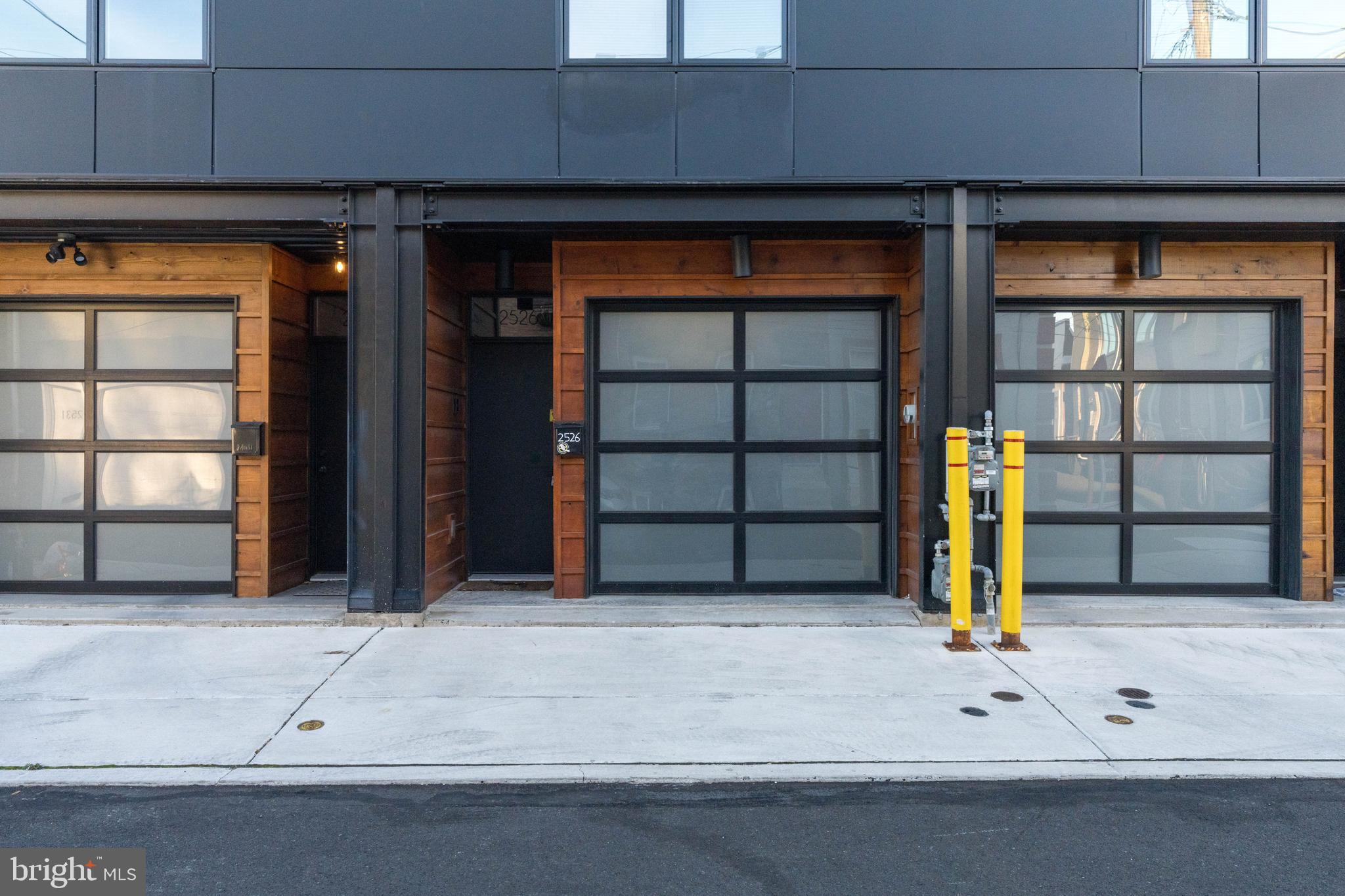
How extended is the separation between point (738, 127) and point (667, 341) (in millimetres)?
1915

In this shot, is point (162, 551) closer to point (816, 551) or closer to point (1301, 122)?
point (816, 551)

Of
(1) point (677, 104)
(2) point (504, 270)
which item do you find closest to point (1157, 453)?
(1) point (677, 104)

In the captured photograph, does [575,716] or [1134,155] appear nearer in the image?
[575,716]

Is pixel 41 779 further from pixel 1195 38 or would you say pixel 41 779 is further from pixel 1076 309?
pixel 1195 38

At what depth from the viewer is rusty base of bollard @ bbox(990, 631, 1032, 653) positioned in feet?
18.8

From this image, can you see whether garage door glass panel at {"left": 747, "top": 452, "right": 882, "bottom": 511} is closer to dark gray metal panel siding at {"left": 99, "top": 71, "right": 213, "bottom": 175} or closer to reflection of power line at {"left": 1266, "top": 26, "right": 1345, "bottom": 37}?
reflection of power line at {"left": 1266, "top": 26, "right": 1345, "bottom": 37}

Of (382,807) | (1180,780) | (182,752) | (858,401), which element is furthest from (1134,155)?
(182,752)

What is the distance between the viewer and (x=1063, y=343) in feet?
24.1

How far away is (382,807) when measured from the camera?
3475 millimetres

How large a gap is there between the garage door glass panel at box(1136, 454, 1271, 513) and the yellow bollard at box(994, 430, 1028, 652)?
8.00ft

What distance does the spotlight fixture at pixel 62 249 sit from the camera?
6.81 m

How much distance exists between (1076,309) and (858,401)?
214 cm

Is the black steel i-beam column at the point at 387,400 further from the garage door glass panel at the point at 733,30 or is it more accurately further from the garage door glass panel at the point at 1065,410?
the garage door glass panel at the point at 1065,410

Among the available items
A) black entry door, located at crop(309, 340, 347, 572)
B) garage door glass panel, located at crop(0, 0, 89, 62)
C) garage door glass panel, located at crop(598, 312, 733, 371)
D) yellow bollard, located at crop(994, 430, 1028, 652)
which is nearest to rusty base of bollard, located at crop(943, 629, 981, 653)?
yellow bollard, located at crop(994, 430, 1028, 652)
